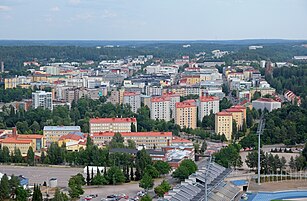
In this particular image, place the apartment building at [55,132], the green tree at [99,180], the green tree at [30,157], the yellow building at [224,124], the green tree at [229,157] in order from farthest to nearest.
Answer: the yellow building at [224,124]
the apartment building at [55,132]
the green tree at [30,157]
the green tree at [229,157]
the green tree at [99,180]

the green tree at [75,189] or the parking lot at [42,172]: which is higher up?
the green tree at [75,189]

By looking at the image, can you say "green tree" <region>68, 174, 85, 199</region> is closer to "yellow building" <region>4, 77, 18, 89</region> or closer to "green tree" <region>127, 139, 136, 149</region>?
"green tree" <region>127, 139, 136, 149</region>

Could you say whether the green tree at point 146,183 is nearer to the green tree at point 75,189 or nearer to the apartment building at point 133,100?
the green tree at point 75,189

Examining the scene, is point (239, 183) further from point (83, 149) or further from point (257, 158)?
point (83, 149)

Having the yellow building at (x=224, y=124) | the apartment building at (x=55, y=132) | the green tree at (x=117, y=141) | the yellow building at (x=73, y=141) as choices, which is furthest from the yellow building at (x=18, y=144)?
the yellow building at (x=224, y=124)

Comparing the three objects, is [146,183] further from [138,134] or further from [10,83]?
[10,83]

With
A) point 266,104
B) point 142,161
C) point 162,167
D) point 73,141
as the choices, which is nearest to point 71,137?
point 73,141
